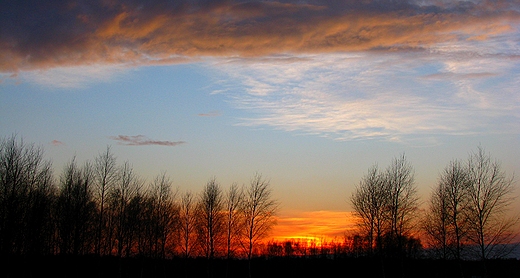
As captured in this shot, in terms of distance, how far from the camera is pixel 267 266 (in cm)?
6178

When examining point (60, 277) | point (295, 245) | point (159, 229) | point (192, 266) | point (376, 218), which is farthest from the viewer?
point (295, 245)

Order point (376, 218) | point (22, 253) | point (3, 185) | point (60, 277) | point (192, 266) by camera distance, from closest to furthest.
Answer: point (3, 185) < point (22, 253) < point (60, 277) < point (376, 218) < point (192, 266)

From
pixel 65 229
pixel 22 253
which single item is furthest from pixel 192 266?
pixel 22 253

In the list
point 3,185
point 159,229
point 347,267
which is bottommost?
point 347,267

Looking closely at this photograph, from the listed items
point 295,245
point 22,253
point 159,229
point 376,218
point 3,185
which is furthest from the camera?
point 295,245

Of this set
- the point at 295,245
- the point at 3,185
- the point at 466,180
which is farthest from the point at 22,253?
the point at 295,245

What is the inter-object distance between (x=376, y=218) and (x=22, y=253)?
31277 millimetres

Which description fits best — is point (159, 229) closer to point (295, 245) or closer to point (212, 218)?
point (212, 218)

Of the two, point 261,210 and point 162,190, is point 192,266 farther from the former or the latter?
point 261,210

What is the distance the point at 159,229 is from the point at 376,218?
2242 cm

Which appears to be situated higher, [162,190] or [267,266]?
[162,190]

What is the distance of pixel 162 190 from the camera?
52.1 metres

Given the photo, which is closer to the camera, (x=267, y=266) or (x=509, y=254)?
(x=509, y=254)

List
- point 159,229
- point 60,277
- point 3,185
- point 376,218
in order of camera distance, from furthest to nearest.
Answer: point 159,229 → point 376,218 → point 60,277 → point 3,185
